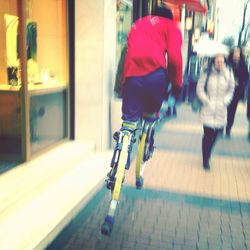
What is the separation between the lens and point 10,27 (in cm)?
513

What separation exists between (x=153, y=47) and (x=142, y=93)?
536mm

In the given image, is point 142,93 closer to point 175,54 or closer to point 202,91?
point 175,54

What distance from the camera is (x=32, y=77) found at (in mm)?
5676

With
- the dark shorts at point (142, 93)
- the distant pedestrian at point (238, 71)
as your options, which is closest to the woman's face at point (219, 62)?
the dark shorts at point (142, 93)

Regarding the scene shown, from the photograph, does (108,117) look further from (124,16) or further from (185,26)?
(185,26)

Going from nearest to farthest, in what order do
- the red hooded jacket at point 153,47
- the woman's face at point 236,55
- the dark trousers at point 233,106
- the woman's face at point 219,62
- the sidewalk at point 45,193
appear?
the sidewalk at point 45,193, the red hooded jacket at point 153,47, the woman's face at point 219,62, the woman's face at point 236,55, the dark trousers at point 233,106

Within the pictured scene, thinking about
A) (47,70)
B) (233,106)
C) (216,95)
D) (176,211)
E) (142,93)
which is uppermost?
(47,70)

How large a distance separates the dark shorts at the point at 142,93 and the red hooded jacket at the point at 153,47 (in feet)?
0.25

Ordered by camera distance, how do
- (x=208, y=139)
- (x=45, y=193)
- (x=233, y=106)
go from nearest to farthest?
(x=45, y=193)
(x=208, y=139)
(x=233, y=106)

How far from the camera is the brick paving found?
11.9 ft

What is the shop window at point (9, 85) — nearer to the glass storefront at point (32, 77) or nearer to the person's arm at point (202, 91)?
the glass storefront at point (32, 77)

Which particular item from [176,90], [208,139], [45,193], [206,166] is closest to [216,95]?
[208,139]

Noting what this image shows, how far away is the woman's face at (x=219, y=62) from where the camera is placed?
19.5 feet

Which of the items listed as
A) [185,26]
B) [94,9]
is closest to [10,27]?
[94,9]
